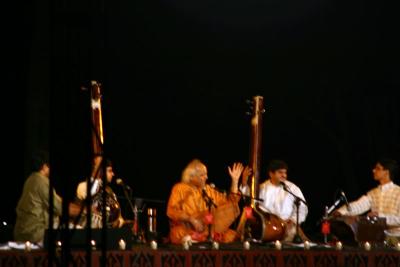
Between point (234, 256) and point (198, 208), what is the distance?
7.85ft

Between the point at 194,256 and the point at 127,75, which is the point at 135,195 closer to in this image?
the point at 127,75

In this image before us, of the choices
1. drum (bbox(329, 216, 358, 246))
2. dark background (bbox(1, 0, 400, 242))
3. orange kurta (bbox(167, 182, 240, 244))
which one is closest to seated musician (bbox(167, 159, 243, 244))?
orange kurta (bbox(167, 182, 240, 244))

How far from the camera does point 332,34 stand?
18625 millimetres

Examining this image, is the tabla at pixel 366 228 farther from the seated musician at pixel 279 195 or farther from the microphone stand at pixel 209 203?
the microphone stand at pixel 209 203

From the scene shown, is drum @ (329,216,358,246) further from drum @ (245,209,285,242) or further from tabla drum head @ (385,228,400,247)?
drum @ (245,209,285,242)

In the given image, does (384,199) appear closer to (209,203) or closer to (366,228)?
(366,228)

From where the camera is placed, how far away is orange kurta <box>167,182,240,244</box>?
41.3 ft

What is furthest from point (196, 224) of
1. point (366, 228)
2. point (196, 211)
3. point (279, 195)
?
point (366, 228)

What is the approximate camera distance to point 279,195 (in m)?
13.2

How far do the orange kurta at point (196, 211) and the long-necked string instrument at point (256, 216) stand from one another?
262mm

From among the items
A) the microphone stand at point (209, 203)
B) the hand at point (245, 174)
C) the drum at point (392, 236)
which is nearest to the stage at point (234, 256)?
the microphone stand at point (209, 203)

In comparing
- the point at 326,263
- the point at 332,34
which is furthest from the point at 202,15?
A: the point at 326,263

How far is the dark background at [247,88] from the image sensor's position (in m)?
16.5

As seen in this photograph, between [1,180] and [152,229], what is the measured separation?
10.9ft
